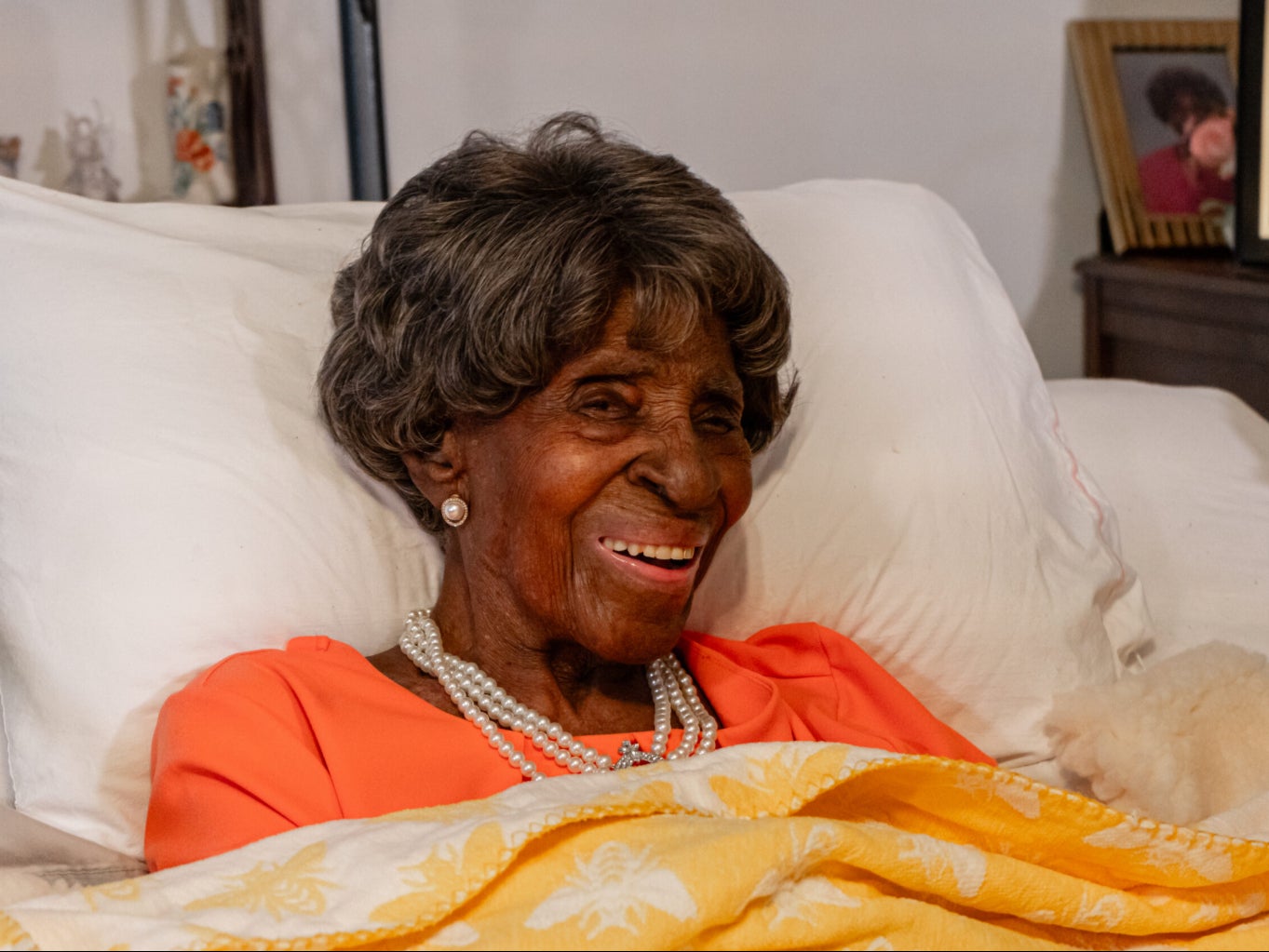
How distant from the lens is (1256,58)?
2.10 m

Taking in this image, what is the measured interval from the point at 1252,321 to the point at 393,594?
5.11ft

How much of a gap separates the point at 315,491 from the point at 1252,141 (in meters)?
1.66

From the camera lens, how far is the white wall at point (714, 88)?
182 centimetres

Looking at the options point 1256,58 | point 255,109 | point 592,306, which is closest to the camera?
point 592,306

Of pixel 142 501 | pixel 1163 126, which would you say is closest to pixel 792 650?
pixel 142 501

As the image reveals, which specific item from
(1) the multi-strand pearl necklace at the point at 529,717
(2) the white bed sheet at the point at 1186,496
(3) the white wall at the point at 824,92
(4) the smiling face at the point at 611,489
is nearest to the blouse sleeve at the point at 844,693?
(1) the multi-strand pearl necklace at the point at 529,717

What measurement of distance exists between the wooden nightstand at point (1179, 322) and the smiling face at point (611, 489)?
1351 mm

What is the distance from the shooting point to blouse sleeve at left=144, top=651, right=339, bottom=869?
1.01 metres

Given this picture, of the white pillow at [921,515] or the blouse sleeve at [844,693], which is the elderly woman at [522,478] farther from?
the white pillow at [921,515]

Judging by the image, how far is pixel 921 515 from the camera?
4.78 ft

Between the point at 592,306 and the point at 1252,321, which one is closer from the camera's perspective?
the point at 592,306

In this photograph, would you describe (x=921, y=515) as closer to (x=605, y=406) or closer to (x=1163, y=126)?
(x=605, y=406)

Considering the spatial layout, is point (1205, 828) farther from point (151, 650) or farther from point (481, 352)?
point (151, 650)

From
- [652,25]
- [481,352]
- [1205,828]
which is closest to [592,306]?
[481,352]
